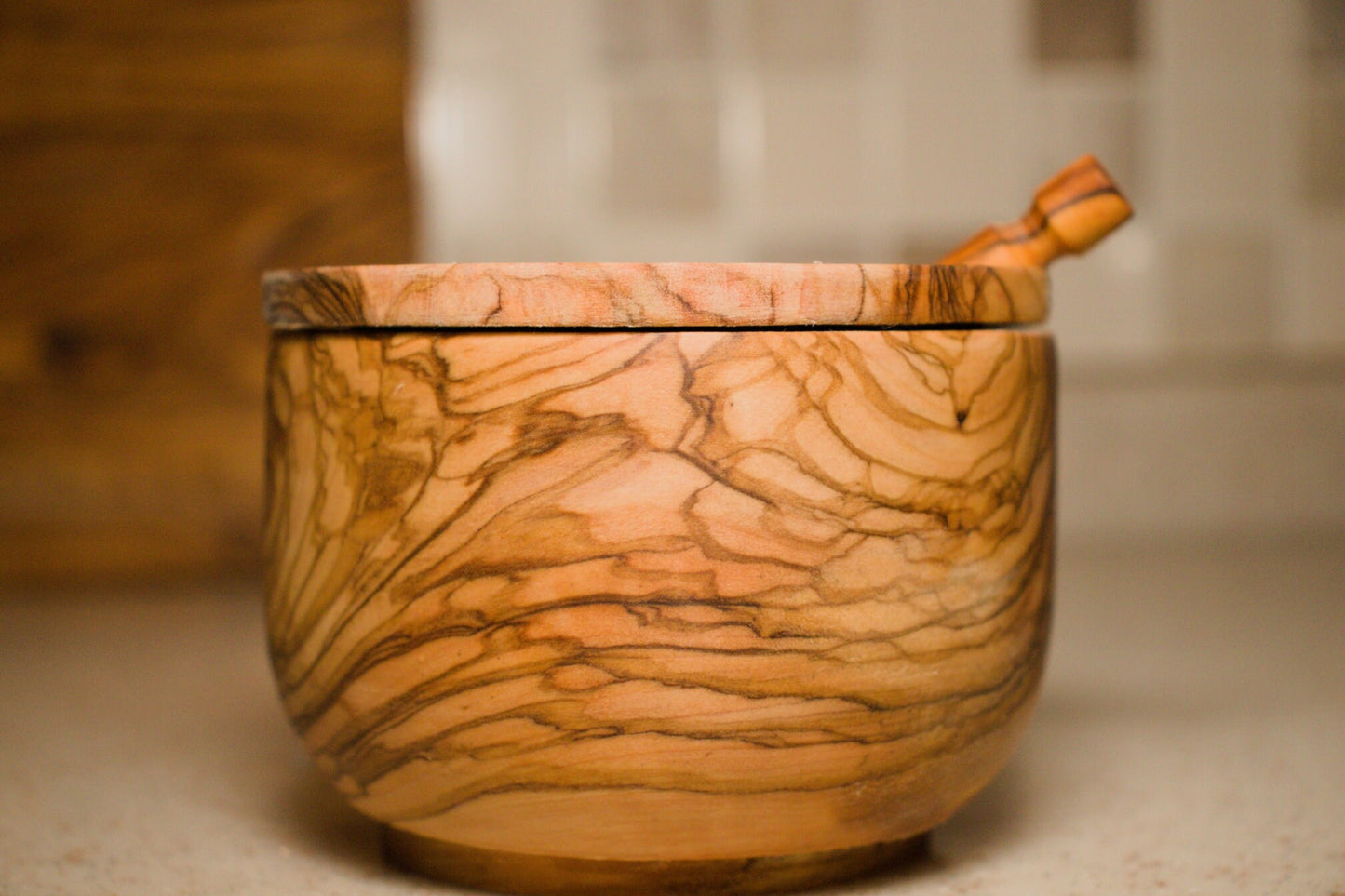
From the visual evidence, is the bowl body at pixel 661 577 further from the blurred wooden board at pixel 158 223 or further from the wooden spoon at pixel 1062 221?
the blurred wooden board at pixel 158 223

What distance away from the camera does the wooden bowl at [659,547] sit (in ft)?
1.11

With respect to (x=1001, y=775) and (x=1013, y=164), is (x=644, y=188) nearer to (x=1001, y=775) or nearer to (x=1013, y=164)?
(x=1013, y=164)

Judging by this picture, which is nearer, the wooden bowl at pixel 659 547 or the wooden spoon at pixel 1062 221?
the wooden bowl at pixel 659 547

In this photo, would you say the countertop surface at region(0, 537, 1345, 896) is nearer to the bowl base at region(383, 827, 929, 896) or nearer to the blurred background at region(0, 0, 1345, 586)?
the bowl base at region(383, 827, 929, 896)

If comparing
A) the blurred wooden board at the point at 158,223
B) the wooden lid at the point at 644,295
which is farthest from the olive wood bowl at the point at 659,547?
the blurred wooden board at the point at 158,223

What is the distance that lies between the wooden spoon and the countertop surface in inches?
8.2

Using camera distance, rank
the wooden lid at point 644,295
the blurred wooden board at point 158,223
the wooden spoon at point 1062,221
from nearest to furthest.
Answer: the wooden lid at point 644,295 → the wooden spoon at point 1062,221 → the blurred wooden board at point 158,223

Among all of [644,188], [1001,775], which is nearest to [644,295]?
[1001,775]

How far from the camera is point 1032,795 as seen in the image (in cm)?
51

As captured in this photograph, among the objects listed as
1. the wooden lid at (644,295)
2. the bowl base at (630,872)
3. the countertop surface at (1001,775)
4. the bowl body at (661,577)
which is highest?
the wooden lid at (644,295)

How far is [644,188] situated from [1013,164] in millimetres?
340

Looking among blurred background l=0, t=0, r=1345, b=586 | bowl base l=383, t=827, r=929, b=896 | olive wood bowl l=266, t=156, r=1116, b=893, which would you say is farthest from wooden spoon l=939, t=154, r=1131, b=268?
blurred background l=0, t=0, r=1345, b=586

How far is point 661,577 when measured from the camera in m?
0.34

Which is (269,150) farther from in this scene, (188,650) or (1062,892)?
(1062,892)
